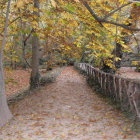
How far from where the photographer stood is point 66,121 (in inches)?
276

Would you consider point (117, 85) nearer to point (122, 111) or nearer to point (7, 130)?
point (122, 111)

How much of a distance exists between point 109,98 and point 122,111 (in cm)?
225

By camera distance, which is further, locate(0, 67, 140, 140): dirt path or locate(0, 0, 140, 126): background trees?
locate(0, 0, 140, 126): background trees

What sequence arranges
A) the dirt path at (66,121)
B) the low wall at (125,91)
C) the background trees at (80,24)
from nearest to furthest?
the dirt path at (66,121) < the low wall at (125,91) < the background trees at (80,24)

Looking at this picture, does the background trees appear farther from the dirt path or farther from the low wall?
the dirt path

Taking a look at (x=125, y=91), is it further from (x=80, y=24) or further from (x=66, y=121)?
(x=80, y=24)

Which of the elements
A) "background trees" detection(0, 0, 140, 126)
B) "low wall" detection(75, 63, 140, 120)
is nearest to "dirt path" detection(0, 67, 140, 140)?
"low wall" detection(75, 63, 140, 120)

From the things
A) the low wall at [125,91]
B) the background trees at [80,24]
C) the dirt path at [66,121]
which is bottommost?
the dirt path at [66,121]

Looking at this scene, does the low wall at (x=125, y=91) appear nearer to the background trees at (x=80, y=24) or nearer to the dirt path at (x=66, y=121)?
the dirt path at (x=66, y=121)

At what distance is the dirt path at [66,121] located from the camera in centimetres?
566

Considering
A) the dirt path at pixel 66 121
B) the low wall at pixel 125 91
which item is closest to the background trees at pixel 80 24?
the low wall at pixel 125 91

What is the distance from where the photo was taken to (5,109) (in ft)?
24.1

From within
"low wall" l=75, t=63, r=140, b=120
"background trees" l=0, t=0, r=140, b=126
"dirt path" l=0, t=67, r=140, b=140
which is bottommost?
"dirt path" l=0, t=67, r=140, b=140

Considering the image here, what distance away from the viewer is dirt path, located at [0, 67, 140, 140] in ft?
18.6
